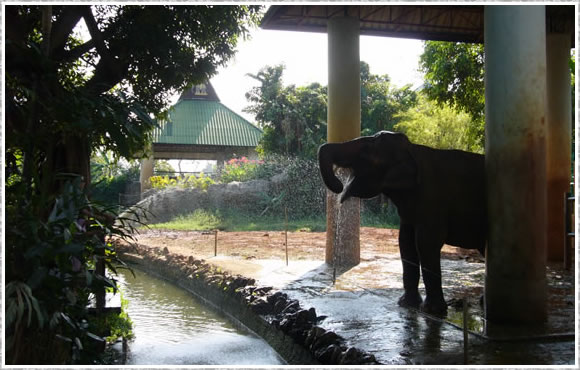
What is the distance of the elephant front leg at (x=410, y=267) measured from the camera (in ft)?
19.4

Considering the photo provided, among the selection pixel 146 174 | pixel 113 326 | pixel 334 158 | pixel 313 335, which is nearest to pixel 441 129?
pixel 146 174

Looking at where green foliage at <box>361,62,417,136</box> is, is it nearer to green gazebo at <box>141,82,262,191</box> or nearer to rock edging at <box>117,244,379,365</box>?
green gazebo at <box>141,82,262,191</box>

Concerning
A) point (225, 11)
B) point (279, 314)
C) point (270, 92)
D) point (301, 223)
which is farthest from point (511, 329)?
point (270, 92)

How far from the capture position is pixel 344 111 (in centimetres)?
902

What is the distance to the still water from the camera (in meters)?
5.56

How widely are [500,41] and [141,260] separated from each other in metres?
8.55

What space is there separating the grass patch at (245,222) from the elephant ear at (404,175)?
10711 mm

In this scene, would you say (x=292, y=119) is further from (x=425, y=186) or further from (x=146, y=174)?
(x=425, y=186)

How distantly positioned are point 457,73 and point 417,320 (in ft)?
29.2

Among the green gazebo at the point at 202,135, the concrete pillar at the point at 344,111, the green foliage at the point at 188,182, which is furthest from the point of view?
the green gazebo at the point at 202,135

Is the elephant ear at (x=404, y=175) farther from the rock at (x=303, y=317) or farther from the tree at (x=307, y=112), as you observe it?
the tree at (x=307, y=112)

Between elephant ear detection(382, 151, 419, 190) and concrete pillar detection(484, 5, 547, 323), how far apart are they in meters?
0.82

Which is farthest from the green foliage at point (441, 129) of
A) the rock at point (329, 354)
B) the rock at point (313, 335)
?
the rock at point (329, 354)

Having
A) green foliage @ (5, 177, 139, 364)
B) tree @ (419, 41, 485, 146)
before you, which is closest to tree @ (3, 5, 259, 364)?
green foliage @ (5, 177, 139, 364)
